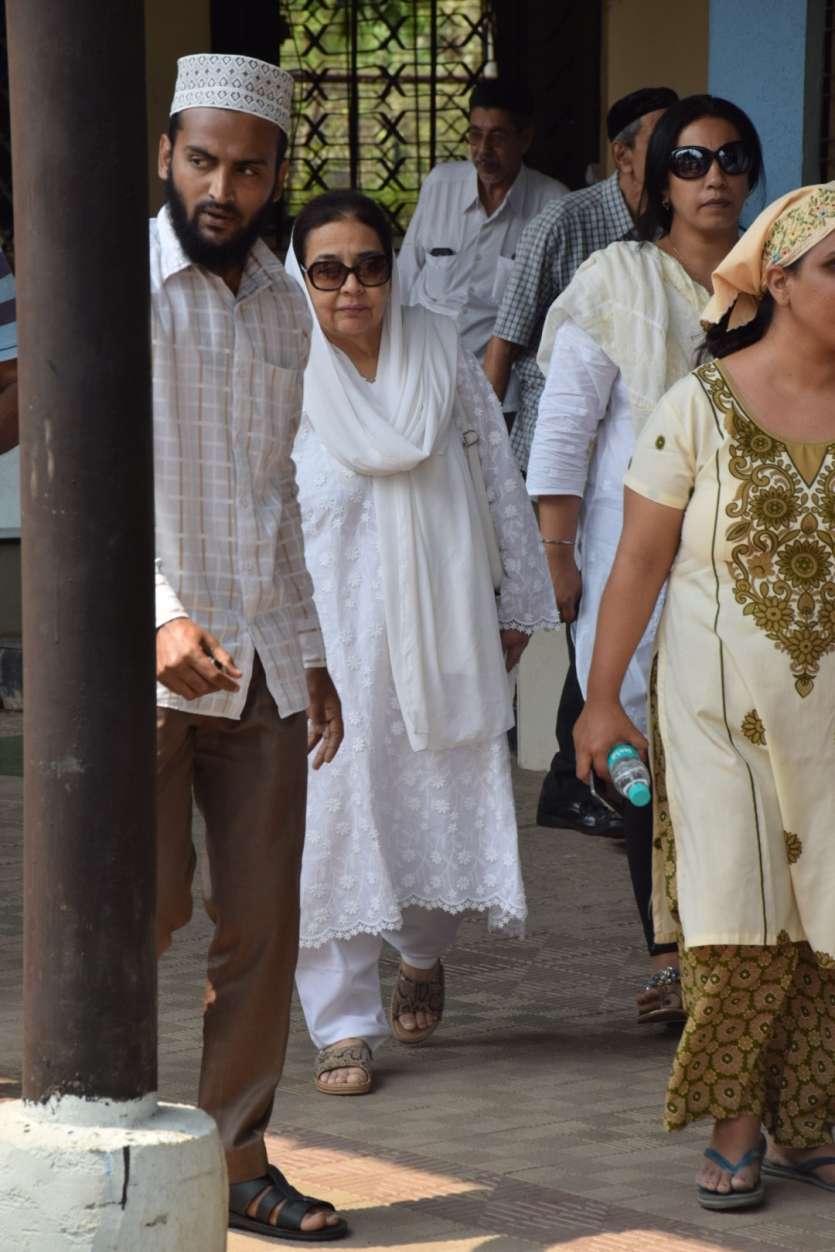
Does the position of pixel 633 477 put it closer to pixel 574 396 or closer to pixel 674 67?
pixel 574 396

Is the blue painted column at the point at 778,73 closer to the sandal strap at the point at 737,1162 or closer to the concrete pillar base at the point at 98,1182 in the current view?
the sandal strap at the point at 737,1162

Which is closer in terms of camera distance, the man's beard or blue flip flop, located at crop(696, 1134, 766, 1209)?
the man's beard

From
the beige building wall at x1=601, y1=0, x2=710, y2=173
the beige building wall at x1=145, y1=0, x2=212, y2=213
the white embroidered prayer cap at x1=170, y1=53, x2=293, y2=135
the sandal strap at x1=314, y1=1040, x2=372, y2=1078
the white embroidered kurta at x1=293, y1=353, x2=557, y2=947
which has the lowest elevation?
the sandal strap at x1=314, y1=1040, x2=372, y2=1078

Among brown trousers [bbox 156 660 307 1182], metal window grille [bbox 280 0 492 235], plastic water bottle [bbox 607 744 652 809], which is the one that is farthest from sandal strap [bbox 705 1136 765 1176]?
metal window grille [bbox 280 0 492 235]

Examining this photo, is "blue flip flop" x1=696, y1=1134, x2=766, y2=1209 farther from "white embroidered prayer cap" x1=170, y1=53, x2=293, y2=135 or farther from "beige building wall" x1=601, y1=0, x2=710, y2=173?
"beige building wall" x1=601, y1=0, x2=710, y2=173

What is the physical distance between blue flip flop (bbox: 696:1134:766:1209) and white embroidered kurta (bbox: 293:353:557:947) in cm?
112

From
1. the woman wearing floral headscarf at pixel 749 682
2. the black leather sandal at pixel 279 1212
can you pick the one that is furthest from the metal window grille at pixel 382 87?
the black leather sandal at pixel 279 1212

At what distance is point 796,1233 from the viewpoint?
410 centimetres

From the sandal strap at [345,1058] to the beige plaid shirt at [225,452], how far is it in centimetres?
128

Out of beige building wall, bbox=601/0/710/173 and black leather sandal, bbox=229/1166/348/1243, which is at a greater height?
beige building wall, bbox=601/0/710/173

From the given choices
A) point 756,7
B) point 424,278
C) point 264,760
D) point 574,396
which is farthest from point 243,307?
point 424,278

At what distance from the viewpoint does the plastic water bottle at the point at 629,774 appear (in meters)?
4.15

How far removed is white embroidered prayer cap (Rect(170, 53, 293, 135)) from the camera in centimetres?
389

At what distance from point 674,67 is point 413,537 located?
512 centimetres
